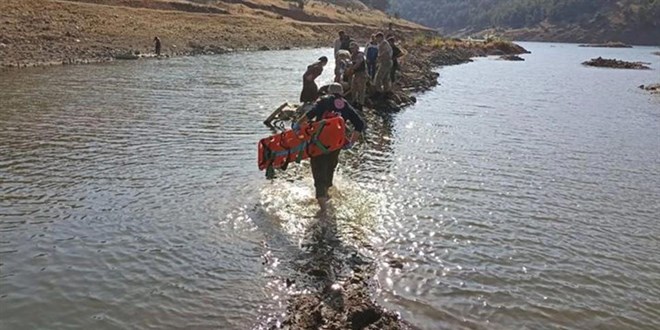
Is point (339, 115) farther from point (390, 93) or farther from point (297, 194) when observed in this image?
point (390, 93)

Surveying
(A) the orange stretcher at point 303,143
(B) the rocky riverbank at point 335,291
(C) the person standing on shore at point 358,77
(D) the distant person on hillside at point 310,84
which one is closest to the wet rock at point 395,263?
(B) the rocky riverbank at point 335,291

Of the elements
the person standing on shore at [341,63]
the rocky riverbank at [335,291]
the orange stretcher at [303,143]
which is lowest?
the rocky riverbank at [335,291]

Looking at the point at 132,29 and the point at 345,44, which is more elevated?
the point at 132,29

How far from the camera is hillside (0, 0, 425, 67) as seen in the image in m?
38.9

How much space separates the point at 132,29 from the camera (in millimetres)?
51219

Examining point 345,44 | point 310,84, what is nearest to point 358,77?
point 345,44

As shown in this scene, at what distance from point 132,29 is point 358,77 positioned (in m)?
35.9

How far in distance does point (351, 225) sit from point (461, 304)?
2973 mm

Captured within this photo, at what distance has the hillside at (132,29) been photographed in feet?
128

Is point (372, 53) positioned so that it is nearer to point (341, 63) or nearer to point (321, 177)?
point (341, 63)

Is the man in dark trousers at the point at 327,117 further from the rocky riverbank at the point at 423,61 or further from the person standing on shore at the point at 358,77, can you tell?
the rocky riverbank at the point at 423,61

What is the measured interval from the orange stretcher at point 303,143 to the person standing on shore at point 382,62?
1236 centimetres

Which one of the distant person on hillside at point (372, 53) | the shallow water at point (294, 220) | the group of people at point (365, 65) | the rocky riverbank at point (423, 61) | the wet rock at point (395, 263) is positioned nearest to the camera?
the shallow water at point (294, 220)

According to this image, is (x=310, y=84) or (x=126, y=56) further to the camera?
(x=126, y=56)
